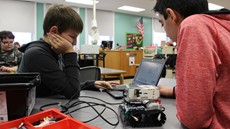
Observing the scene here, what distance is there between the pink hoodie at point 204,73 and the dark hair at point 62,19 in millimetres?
689

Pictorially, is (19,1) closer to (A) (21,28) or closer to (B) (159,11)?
(A) (21,28)

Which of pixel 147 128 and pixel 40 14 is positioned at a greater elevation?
pixel 40 14

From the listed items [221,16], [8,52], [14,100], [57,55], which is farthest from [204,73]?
[8,52]

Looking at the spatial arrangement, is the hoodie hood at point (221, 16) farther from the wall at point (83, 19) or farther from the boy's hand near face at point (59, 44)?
the wall at point (83, 19)

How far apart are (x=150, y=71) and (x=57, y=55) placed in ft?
1.82

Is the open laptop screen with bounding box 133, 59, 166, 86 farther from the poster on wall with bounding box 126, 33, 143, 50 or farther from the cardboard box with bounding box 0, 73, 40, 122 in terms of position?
the poster on wall with bounding box 126, 33, 143, 50

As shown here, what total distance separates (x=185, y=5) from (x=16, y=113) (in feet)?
2.33

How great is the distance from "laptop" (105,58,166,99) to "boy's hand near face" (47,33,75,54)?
340mm

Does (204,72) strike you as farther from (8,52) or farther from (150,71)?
(8,52)

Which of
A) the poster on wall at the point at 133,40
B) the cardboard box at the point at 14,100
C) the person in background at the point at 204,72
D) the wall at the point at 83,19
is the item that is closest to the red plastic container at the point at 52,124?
the cardboard box at the point at 14,100

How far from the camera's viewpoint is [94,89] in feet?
4.16

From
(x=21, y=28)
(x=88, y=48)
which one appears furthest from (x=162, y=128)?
(x=21, y=28)

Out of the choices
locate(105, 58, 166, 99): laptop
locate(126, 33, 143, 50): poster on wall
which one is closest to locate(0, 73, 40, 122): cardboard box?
locate(105, 58, 166, 99): laptop

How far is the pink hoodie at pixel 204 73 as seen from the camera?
1.80 ft
